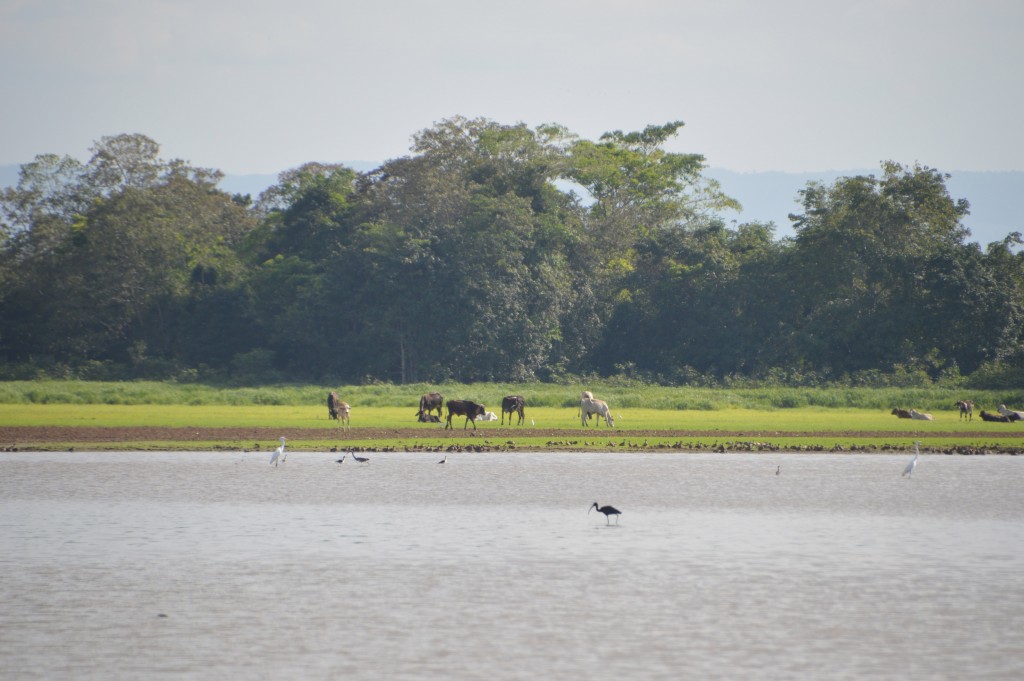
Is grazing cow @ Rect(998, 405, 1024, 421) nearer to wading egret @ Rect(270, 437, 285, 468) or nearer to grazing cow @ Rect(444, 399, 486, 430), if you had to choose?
grazing cow @ Rect(444, 399, 486, 430)

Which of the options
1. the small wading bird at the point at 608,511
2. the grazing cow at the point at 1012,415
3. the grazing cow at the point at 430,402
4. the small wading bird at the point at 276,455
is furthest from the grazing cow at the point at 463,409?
the small wading bird at the point at 608,511

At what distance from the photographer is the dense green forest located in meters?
67.4

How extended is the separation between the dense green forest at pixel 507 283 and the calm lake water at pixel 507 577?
134ft

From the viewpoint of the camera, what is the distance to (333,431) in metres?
39.5

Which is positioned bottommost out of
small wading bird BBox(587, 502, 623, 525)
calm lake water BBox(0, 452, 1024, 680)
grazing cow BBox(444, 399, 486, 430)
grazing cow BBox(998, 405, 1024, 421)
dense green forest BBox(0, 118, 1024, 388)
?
calm lake water BBox(0, 452, 1024, 680)

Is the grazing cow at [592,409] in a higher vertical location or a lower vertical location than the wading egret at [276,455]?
higher

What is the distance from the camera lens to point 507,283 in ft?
235

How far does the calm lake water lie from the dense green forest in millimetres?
40789

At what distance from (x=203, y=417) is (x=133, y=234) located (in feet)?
118

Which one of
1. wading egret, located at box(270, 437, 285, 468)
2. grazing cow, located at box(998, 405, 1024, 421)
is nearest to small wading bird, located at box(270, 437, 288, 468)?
wading egret, located at box(270, 437, 285, 468)

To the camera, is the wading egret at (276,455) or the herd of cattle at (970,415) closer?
the wading egret at (276,455)

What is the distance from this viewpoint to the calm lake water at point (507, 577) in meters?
11.9

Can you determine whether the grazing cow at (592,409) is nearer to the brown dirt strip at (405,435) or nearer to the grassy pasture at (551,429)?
the grassy pasture at (551,429)

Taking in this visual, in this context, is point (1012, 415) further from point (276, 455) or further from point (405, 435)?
point (276, 455)
